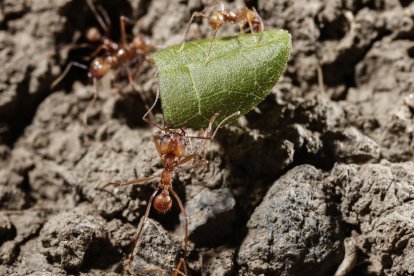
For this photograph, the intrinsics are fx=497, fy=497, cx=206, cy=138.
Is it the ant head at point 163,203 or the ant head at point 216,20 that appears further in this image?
the ant head at point 216,20

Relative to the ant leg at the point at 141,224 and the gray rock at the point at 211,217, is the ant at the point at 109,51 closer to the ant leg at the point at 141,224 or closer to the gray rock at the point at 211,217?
the ant leg at the point at 141,224

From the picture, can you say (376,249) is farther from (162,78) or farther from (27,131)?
(27,131)

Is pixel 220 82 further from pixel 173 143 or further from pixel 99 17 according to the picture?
pixel 99 17

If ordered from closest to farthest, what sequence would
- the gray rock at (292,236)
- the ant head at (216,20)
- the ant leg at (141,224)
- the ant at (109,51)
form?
the gray rock at (292,236)
the ant leg at (141,224)
the ant head at (216,20)
the ant at (109,51)

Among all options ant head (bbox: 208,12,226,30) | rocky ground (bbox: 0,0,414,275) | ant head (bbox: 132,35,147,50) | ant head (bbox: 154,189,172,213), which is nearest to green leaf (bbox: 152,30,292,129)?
Answer: rocky ground (bbox: 0,0,414,275)

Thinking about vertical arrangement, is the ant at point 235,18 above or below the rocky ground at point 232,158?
above

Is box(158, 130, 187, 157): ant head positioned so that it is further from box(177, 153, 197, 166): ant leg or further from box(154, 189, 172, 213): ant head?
box(154, 189, 172, 213): ant head

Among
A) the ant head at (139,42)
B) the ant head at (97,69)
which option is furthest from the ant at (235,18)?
the ant head at (97,69)
